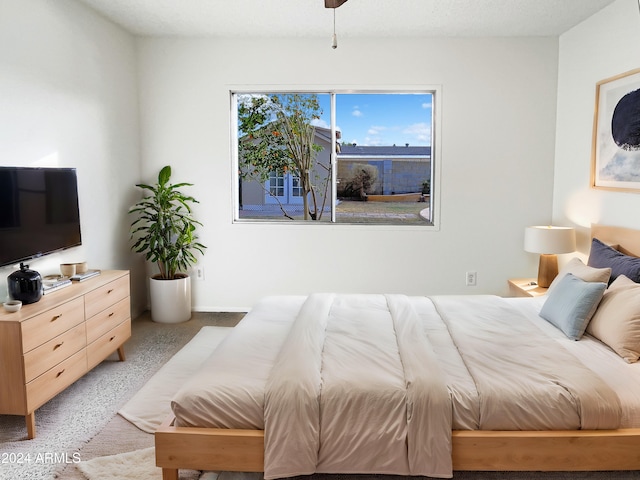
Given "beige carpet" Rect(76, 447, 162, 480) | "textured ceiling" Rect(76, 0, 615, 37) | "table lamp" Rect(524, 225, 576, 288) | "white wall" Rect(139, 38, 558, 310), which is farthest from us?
"white wall" Rect(139, 38, 558, 310)

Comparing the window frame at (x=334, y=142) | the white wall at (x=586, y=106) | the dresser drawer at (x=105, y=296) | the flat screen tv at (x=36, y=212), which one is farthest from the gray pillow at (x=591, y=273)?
the flat screen tv at (x=36, y=212)

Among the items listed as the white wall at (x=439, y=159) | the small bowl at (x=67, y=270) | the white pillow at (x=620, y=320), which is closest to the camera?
the white pillow at (x=620, y=320)

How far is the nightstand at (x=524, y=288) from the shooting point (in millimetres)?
4449

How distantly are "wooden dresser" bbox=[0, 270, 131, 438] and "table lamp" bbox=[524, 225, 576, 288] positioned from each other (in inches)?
130

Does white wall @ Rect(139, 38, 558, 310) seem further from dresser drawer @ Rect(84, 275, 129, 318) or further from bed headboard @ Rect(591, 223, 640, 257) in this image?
dresser drawer @ Rect(84, 275, 129, 318)

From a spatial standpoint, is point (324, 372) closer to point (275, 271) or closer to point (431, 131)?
point (275, 271)

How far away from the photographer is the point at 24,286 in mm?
3010

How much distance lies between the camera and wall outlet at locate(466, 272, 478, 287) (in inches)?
206

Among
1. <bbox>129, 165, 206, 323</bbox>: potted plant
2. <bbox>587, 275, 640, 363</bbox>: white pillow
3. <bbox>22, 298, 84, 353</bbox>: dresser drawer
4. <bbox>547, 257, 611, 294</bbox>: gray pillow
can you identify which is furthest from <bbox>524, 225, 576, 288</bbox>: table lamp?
<bbox>22, 298, 84, 353</bbox>: dresser drawer

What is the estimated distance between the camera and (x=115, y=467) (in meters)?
2.60

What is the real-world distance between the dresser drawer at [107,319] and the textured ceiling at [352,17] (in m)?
2.27

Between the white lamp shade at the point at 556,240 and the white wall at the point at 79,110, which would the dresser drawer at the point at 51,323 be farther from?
the white lamp shade at the point at 556,240

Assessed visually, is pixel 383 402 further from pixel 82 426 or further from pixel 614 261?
pixel 614 261

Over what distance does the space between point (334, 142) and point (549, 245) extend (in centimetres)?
216
